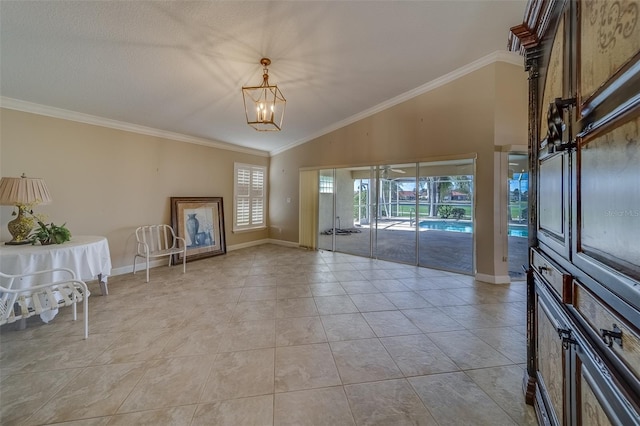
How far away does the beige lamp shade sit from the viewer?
279 cm

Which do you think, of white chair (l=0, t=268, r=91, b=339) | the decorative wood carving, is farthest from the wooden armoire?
white chair (l=0, t=268, r=91, b=339)

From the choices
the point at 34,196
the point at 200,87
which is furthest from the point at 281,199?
the point at 34,196

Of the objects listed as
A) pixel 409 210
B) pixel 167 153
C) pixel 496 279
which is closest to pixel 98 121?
pixel 167 153

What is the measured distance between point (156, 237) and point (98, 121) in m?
2.14

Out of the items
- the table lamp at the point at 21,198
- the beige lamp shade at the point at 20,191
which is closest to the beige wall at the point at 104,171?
the table lamp at the point at 21,198

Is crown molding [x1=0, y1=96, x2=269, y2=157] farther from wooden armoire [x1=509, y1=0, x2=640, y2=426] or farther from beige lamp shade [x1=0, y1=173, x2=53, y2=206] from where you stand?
wooden armoire [x1=509, y1=0, x2=640, y2=426]

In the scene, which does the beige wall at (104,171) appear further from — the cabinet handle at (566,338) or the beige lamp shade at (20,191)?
the cabinet handle at (566,338)

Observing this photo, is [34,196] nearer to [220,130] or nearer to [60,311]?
[60,311]

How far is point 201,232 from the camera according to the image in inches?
216

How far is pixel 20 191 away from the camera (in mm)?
2854

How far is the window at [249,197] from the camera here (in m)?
6.38

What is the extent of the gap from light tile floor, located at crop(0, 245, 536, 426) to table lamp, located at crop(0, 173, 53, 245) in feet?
3.53

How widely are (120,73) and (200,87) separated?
2.91 feet

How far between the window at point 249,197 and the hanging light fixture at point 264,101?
6.64 ft
